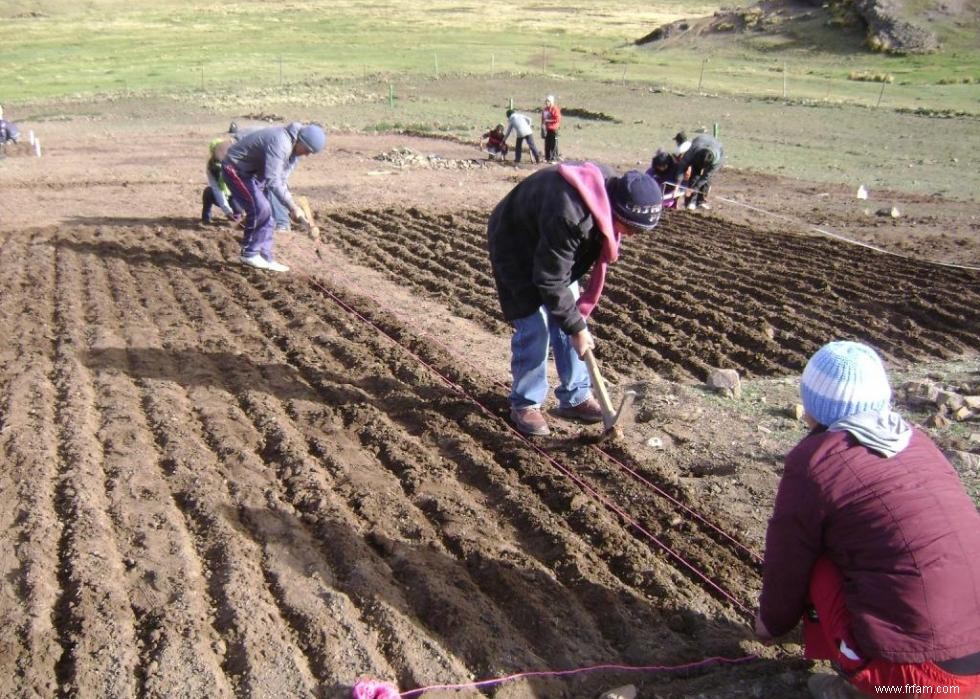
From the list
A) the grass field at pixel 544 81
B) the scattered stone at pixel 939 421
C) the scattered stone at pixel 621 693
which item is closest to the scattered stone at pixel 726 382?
the scattered stone at pixel 939 421

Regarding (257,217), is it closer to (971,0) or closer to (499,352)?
(499,352)

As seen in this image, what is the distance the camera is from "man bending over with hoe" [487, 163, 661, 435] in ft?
15.6

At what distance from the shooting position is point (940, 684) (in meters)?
2.77

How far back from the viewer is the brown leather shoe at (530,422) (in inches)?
218

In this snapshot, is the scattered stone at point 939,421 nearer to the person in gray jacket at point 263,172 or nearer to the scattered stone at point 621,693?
the scattered stone at point 621,693

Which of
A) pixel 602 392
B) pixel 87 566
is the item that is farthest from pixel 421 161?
pixel 87 566

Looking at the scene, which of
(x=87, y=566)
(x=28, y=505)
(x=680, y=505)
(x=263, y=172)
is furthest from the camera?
(x=263, y=172)

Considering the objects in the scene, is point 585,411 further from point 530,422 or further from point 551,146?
point 551,146

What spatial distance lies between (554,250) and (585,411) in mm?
1366

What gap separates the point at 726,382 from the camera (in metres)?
6.30

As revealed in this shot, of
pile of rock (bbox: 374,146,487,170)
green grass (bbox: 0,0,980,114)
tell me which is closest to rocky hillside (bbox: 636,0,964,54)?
green grass (bbox: 0,0,980,114)

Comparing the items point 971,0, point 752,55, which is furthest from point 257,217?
point 971,0

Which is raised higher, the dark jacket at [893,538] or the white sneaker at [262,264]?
the dark jacket at [893,538]

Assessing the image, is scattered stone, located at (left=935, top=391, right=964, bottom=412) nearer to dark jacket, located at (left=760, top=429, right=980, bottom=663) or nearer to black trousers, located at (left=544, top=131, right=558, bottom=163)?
dark jacket, located at (left=760, top=429, right=980, bottom=663)
